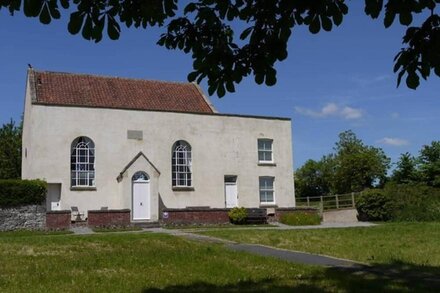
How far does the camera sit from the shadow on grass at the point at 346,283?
8289 millimetres

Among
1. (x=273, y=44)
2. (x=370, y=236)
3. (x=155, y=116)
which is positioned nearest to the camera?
(x=273, y=44)

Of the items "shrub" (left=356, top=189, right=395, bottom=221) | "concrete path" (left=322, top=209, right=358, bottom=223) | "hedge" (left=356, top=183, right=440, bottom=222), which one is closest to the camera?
"hedge" (left=356, top=183, right=440, bottom=222)

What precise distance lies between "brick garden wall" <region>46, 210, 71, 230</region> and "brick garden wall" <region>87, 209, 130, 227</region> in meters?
1.16

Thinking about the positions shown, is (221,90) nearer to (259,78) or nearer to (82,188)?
(259,78)

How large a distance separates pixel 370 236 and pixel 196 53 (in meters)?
14.1

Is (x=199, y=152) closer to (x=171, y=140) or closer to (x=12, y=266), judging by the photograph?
(x=171, y=140)

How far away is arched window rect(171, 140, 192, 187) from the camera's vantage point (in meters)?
33.4

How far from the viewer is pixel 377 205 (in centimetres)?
3145

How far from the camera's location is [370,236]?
18594 mm

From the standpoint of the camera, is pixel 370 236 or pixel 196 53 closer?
pixel 196 53

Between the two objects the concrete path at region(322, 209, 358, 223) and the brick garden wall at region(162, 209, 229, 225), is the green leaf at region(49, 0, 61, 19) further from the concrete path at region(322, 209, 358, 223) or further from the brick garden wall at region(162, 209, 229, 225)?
the concrete path at region(322, 209, 358, 223)

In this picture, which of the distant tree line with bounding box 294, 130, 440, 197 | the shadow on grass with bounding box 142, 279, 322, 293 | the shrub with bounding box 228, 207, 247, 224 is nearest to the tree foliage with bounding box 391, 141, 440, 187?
the distant tree line with bounding box 294, 130, 440, 197

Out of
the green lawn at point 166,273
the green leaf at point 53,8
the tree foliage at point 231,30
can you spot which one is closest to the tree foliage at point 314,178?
the green lawn at point 166,273

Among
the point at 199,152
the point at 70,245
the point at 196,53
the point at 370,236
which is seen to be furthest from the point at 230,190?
the point at 196,53
